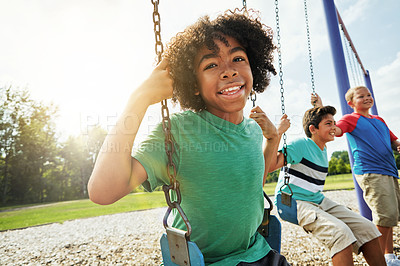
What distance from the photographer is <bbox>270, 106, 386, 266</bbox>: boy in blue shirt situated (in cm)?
202

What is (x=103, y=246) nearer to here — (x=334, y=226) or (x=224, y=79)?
(x=334, y=226)

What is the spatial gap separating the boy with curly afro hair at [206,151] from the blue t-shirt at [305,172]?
1.30 meters

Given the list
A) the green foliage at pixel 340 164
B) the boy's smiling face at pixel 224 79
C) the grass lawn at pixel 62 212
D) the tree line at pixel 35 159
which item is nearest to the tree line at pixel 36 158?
the tree line at pixel 35 159

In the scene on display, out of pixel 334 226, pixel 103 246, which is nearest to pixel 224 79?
pixel 334 226

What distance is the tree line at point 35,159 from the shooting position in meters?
19.8

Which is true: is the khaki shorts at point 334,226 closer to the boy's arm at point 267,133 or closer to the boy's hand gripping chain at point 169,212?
the boy's arm at point 267,133

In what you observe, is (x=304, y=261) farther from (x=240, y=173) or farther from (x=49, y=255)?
(x=49, y=255)

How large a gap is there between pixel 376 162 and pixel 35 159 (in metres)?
25.4

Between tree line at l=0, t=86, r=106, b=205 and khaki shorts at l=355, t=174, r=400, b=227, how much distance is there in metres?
22.9

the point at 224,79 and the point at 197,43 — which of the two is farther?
the point at 197,43

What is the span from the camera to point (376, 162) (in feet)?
9.73

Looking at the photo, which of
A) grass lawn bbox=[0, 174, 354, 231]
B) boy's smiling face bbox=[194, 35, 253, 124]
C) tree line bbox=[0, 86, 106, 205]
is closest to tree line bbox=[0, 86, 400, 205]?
tree line bbox=[0, 86, 106, 205]

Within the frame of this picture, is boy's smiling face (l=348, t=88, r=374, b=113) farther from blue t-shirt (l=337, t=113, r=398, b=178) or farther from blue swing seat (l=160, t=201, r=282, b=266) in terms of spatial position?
blue swing seat (l=160, t=201, r=282, b=266)

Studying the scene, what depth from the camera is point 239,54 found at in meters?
1.37
